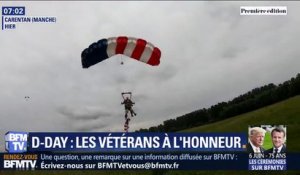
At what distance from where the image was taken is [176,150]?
30344mm

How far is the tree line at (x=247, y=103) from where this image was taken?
69.6 metres

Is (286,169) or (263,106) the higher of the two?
(263,106)

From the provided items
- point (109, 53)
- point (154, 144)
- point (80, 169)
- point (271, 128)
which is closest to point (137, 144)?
point (154, 144)

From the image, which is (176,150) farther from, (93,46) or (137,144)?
(93,46)

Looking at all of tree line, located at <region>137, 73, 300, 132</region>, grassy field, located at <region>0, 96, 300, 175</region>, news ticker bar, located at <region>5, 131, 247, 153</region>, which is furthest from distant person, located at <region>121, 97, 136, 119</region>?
tree line, located at <region>137, 73, 300, 132</region>

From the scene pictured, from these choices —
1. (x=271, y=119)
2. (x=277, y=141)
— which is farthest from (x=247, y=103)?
(x=277, y=141)

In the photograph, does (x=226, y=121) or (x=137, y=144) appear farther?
(x=226, y=121)

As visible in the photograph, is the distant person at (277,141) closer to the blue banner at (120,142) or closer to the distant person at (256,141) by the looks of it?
the distant person at (256,141)

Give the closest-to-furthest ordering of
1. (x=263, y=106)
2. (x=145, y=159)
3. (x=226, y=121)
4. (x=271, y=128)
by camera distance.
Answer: (x=145, y=159) < (x=271, y=128) < (x=226, y=121) < (x=263, y=106)

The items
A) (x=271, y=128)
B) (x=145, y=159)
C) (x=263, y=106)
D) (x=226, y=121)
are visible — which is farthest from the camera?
Answer: (x=263, y=106)

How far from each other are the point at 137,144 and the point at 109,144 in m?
1.88

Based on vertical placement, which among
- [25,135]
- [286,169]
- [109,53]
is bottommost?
[286,169]
